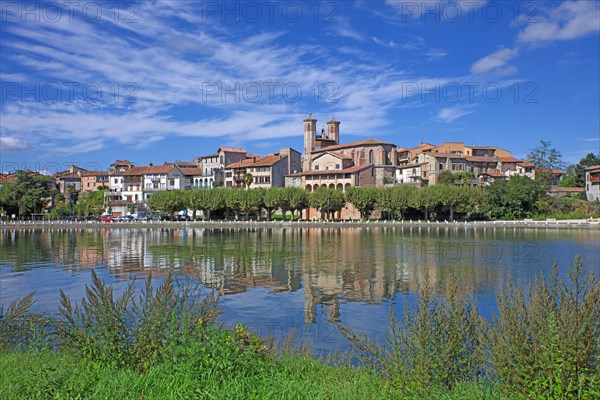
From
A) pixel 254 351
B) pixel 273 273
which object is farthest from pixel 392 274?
pixel 254 351

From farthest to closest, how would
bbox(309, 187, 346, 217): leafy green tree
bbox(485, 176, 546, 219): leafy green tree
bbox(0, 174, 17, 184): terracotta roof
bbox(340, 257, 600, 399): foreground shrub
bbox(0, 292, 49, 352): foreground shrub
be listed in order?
bbox(0, 174, 17, 184): terracotta roof
bbox(309, 187, 346, 217): leafy green tree
bbox(485, 176, 546, 219): leafy green tree
bbox(0, 292, 49, 352): foreground shrub
bbox(340, 257, 600, 399): foreground shrub

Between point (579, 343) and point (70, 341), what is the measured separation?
297 inches

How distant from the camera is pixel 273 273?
26953 mm

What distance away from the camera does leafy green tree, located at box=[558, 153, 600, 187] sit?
107688 millimetres

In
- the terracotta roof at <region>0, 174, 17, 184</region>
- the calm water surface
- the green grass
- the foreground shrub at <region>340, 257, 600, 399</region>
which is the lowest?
the calm water surface

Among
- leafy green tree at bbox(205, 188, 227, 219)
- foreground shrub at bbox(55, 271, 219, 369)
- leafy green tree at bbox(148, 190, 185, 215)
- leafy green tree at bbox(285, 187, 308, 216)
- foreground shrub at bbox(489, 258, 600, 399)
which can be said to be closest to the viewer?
foreground shrub at bbox(489, 258, 600, 399)

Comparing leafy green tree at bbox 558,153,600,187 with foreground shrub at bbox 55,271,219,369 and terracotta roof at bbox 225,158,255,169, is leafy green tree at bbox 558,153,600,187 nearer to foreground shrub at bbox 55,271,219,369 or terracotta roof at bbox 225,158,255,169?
terracotta roof at bbox 225,158,255,169

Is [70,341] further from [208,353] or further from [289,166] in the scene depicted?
[289,166]

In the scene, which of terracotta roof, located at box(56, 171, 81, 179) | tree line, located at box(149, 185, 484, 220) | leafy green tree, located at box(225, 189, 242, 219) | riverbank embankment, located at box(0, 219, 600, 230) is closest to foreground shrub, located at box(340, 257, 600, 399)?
riverbank embankment, located at box(0, 219, 600, 230)

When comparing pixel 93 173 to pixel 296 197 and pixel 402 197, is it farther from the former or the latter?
pixel 402 197

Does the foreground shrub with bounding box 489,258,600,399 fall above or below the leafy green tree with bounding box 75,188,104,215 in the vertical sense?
below

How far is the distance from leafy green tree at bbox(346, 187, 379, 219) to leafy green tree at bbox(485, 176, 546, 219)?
18244mm

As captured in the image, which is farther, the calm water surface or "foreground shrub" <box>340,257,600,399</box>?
the calm water surface

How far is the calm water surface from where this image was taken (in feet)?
54.2
